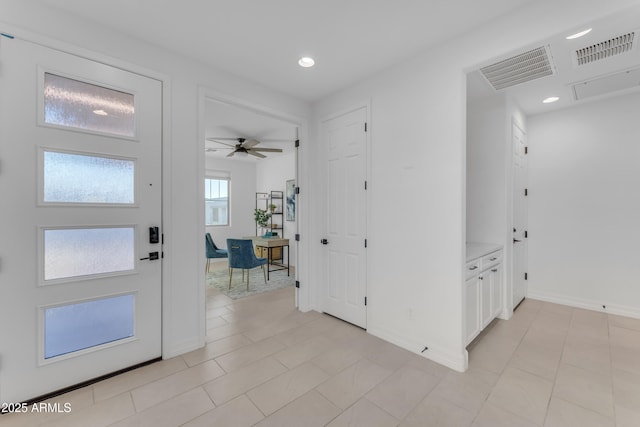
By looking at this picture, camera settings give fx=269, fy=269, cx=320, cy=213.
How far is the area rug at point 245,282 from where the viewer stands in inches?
168

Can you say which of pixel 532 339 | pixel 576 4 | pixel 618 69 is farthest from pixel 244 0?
pixel 532 339

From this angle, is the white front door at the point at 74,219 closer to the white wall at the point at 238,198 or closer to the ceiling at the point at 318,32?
the ceiling at the point at 318,32

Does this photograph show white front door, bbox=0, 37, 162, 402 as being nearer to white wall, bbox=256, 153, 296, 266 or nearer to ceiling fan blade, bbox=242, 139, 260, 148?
ceiling fan blade, bbox=242, 139, 260, 148

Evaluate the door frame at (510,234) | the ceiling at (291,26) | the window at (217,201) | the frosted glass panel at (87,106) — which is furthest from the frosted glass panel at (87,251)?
the window at (217,201)

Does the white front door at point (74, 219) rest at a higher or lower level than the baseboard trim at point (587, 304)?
higher

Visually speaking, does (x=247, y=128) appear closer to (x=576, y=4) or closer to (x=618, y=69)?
(x=576, y=4)

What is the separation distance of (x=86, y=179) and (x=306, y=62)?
2051 millimetres

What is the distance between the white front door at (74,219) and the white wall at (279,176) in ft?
13.0

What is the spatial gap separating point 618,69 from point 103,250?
4.74m

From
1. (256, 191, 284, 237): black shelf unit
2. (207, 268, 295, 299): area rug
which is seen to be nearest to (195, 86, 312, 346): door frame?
(207, 268, 295, 299): area rug

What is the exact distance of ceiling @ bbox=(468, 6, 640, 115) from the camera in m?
1.79

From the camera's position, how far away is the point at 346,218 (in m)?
3.10

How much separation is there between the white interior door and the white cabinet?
56cm

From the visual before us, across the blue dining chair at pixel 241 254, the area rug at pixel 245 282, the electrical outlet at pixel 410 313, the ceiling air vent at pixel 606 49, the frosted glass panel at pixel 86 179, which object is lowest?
Result: the area rug at pixel 245 282
